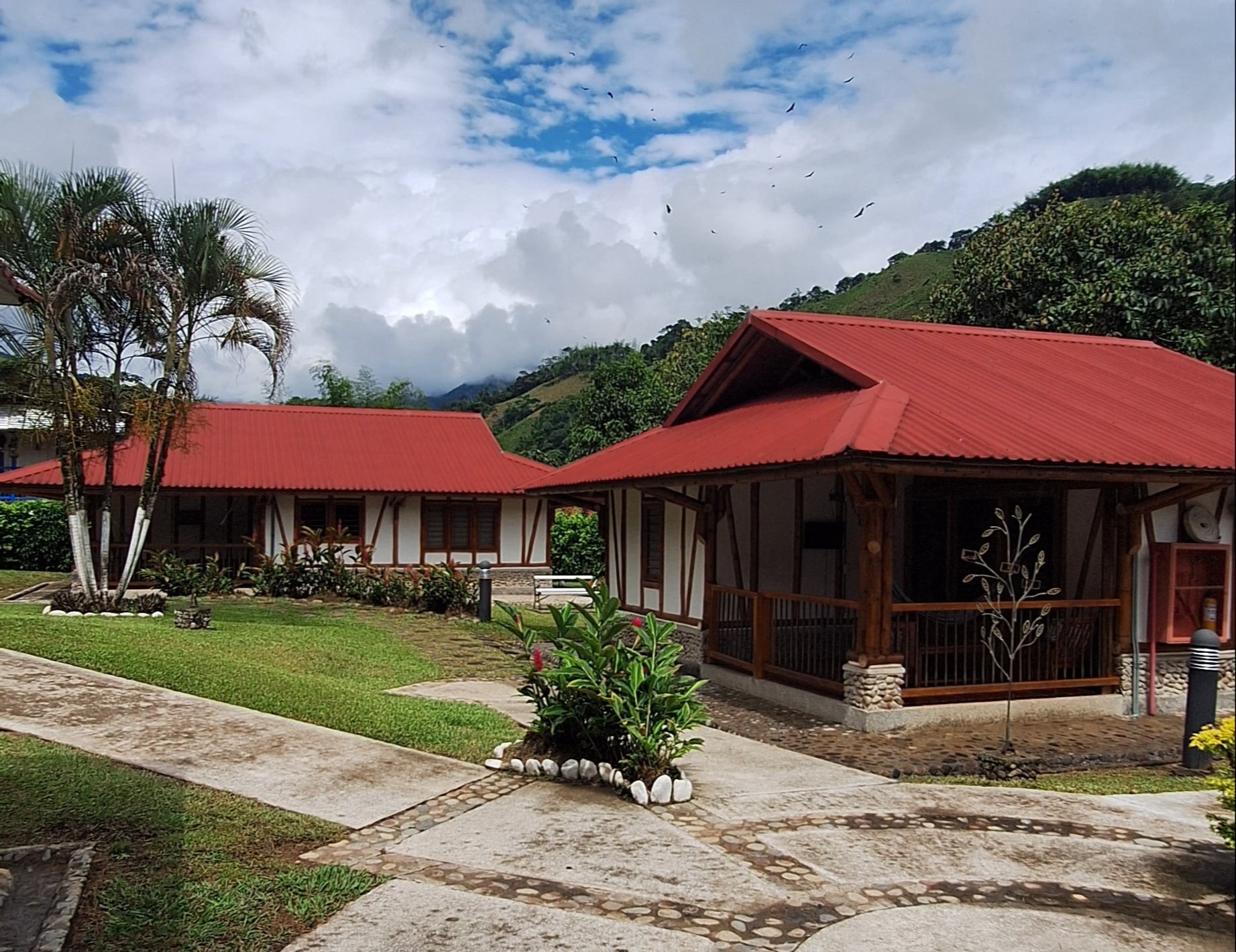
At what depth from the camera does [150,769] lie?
6969 mm

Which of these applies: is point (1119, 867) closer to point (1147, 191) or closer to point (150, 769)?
point (1147, 191)

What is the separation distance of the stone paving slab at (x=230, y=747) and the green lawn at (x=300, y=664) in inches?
13.2

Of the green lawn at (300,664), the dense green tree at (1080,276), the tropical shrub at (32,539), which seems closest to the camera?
the green lawn at (300,664)

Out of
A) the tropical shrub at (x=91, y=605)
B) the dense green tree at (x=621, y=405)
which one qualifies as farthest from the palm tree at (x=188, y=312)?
the dense green tree at (x=621, y=405)

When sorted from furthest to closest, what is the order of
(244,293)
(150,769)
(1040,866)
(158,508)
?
(158,508) → (244,293) → (150,769) → (1040,866)

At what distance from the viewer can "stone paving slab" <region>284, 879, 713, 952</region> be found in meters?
4.45

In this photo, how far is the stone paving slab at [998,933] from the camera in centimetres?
438

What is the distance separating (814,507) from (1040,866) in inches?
297

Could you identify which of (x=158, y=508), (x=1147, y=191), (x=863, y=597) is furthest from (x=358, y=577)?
(x=1147, y=191)

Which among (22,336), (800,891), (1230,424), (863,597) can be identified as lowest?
(800,891)

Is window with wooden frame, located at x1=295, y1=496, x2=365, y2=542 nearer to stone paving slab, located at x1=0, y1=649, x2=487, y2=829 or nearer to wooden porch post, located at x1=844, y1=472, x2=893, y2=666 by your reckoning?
stone paving slab, located at x1=0, y1=649, x2=487, y2=829

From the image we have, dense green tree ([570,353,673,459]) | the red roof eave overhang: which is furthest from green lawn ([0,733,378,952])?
dense green tree ([570,353,673,459])

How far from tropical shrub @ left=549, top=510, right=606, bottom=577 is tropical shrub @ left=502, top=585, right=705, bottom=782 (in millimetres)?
19806

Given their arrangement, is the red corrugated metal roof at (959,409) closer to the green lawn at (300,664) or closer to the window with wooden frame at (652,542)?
the window with wooden frame at (652,542)
